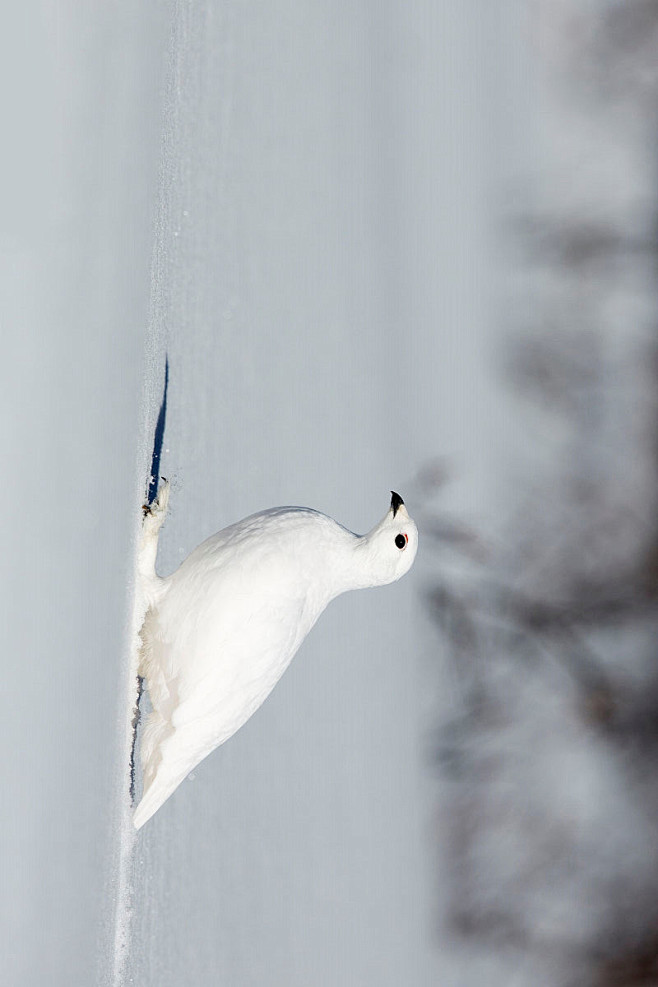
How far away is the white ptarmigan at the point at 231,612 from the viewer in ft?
1.51

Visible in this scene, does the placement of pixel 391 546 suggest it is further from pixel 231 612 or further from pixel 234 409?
pixel 234 409

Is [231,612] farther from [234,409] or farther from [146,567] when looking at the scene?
Result: [234,409]

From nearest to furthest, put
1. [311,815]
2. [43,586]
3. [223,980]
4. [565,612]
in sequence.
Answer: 1. [43,586]
2. [223,980]
3. [311,815]
4. [565,612]

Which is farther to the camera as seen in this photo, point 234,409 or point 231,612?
point 234,409

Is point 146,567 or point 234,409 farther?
point 234,409

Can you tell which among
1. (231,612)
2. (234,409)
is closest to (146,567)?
(231,612)

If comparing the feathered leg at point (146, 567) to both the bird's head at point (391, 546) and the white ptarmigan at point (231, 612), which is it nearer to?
the white ptarmigan at point (231, 612)

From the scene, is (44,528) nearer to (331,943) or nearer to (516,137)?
(331,943)

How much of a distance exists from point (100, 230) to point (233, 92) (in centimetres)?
21

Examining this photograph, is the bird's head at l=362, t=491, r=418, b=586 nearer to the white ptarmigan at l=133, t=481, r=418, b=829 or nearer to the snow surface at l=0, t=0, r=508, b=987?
the white ptarmigan at l=133, t=481, r=418, b=829

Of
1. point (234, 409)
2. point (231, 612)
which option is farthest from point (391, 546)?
point (234, 409)

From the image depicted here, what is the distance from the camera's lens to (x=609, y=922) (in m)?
0.80

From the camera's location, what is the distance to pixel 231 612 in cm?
46

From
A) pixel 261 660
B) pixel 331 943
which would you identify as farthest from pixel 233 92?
pixel 331 943
